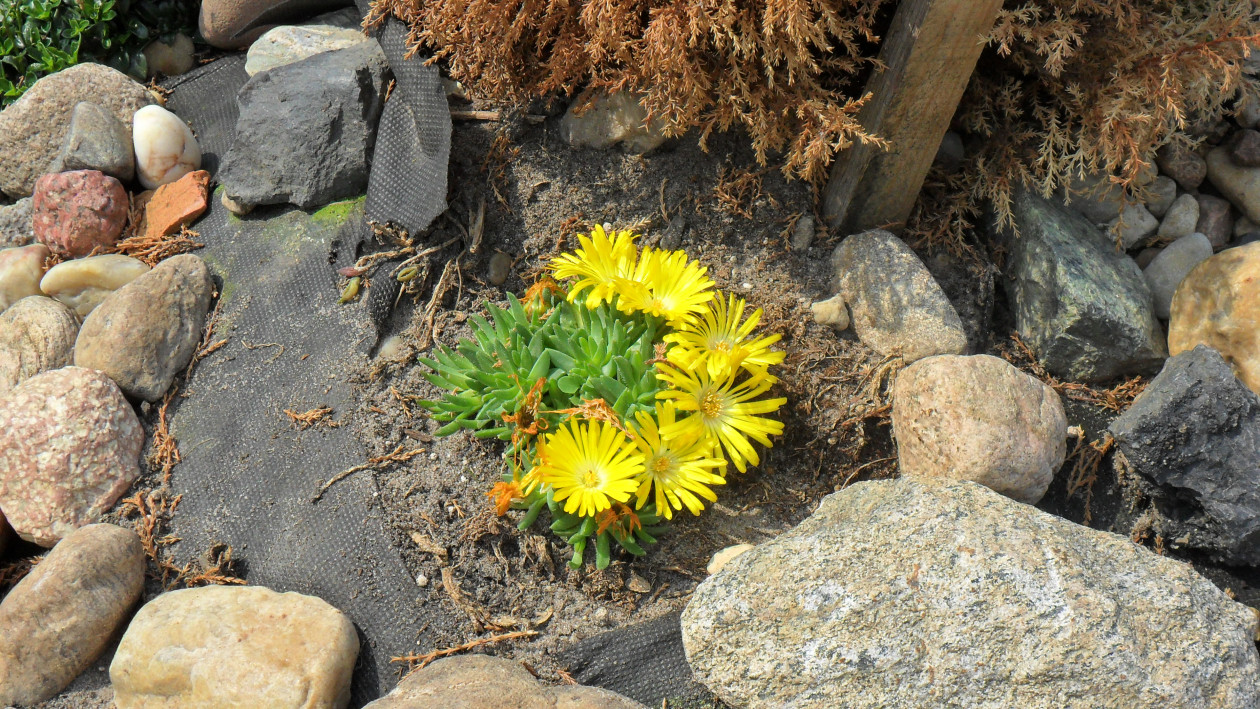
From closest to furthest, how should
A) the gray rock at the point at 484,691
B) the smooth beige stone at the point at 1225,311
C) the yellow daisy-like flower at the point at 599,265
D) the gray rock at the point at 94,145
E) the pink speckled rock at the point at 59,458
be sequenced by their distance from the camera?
the gray rock at the point at 484,691 → the yellow daisy-like flower at the point at 599,265 → the smooth beige stone at the point at 1225,311 → the pink speckled rock at the point at 59,458 → the gray rock at the point at 94,145

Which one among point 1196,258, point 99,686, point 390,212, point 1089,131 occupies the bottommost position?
point 99,686

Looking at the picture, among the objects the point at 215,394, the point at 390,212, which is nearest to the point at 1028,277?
the point at 390,212

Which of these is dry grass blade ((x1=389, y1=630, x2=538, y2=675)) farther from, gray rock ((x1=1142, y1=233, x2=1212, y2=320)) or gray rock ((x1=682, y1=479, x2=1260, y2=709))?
gray rock ((x1=1142, y1=233, x2=1212, y2=320))

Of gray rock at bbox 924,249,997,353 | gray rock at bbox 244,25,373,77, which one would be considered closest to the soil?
gray rock at bbox 924,249,997,353

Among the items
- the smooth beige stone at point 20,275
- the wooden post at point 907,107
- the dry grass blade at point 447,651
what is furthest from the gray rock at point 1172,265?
the smooth beige stone at point 20,275

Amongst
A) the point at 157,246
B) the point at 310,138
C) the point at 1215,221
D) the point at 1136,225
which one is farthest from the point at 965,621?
the point at 157,246

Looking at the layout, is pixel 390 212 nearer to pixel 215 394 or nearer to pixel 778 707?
pixel 215 394

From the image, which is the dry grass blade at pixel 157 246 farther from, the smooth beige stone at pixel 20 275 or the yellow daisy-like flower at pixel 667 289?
the yellow daisy-like flower at pixel 667 289
